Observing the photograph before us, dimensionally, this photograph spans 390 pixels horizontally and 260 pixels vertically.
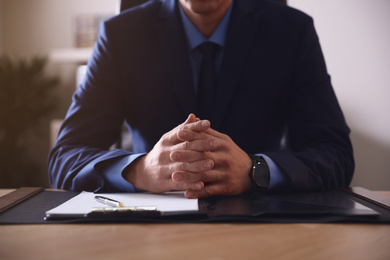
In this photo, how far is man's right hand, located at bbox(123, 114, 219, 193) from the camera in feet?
2.58

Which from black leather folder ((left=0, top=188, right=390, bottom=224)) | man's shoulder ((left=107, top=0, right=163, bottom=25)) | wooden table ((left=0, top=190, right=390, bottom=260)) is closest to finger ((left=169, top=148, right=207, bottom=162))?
black leather folder ((left=0, top=188, right=390, bottom=224))

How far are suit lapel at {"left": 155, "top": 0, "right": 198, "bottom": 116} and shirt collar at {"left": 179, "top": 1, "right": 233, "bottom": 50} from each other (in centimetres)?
3

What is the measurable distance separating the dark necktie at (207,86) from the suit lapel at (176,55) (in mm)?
31

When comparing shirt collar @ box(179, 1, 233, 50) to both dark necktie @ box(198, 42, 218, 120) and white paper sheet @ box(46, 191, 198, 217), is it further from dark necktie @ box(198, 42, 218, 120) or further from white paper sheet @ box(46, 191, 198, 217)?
white paper sheet @ box(46, 191, 198, 217)

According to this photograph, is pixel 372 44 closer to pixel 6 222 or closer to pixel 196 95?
pixel 196 95

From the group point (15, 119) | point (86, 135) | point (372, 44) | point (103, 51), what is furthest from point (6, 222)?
point (15, 119)

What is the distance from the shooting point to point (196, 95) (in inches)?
47.7

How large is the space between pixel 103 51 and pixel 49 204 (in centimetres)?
71

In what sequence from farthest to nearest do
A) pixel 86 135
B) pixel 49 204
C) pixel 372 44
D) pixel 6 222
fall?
pixel 372 44 → pixel 86 135 → pixel 49 204 → pixel 6 222

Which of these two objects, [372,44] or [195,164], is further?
[372,44]

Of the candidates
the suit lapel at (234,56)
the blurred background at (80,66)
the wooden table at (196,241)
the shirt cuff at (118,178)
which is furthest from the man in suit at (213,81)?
the blurred background at (80,66)

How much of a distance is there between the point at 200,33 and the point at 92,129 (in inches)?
19.6

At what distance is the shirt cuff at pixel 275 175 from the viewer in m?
0.81

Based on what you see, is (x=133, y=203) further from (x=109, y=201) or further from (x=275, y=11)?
(x=275, y=11)
